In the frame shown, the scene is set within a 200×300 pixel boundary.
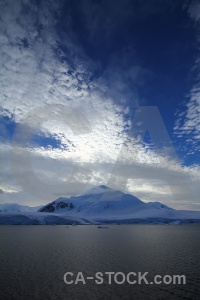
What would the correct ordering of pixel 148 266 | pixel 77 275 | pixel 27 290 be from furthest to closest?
1. pixel 148 266
2. pixel 77 275
3. pixel 27 290

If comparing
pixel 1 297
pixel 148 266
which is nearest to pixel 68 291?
pixel 1 297

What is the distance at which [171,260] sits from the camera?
35.8 m

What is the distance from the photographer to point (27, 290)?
21.1m

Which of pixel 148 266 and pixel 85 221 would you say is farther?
pixel 85 221

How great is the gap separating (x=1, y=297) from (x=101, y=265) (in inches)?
632

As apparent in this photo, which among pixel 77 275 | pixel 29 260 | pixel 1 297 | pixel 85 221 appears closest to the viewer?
pixel 1 297

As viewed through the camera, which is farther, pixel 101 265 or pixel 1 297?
pixel 101 265

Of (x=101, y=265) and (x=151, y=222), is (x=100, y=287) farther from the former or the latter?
(x=151, y=222)

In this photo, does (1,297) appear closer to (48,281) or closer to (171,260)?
(48,281)

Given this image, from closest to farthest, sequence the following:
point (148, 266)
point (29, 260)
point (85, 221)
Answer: point (148, 266) < point (29, 260) < point (85, 221)

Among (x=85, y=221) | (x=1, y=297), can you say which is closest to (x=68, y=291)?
(x=1, y=297)

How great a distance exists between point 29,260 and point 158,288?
2154 cm

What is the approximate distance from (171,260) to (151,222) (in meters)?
160

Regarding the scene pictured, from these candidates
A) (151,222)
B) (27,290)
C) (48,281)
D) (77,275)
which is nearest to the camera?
(27,290)
